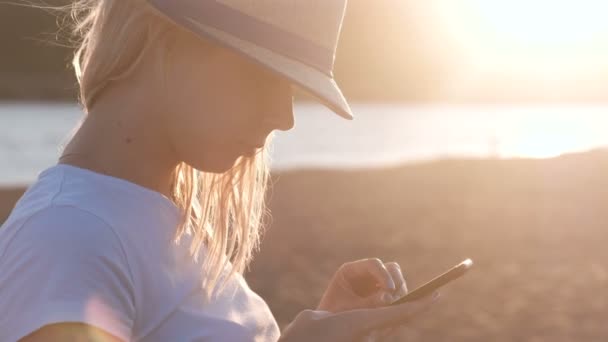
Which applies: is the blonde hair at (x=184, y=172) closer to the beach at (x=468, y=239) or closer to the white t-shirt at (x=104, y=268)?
the white t-shirt at (x=104, y=268)

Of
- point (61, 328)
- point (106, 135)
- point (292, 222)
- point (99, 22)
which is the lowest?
point (292, 222)

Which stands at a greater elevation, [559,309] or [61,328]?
[61,328]

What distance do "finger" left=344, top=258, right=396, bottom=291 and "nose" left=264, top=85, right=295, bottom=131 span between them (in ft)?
1.34

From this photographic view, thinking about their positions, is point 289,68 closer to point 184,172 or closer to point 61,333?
point 184,172

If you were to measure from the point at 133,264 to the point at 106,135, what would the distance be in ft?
0.90

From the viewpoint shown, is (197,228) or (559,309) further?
(559,309)

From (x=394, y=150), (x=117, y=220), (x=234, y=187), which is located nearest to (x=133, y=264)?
(x=117, y=220)

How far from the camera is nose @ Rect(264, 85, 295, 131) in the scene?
1.65 meters

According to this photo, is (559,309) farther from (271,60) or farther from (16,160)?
(16,160)

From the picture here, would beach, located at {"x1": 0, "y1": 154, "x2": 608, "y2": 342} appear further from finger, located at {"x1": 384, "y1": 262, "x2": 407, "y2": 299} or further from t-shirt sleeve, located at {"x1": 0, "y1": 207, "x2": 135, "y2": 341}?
t-shirt sleeve, located at {"x1": 0, "y1": 207, "x2": 135, "y2": 341}

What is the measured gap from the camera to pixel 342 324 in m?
1.55

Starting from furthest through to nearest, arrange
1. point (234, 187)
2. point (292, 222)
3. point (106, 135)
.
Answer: point (292, 222) < point (234, 187) < point (106, 135)

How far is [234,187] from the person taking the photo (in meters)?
1.98

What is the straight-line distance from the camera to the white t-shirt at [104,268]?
133 centimetres
